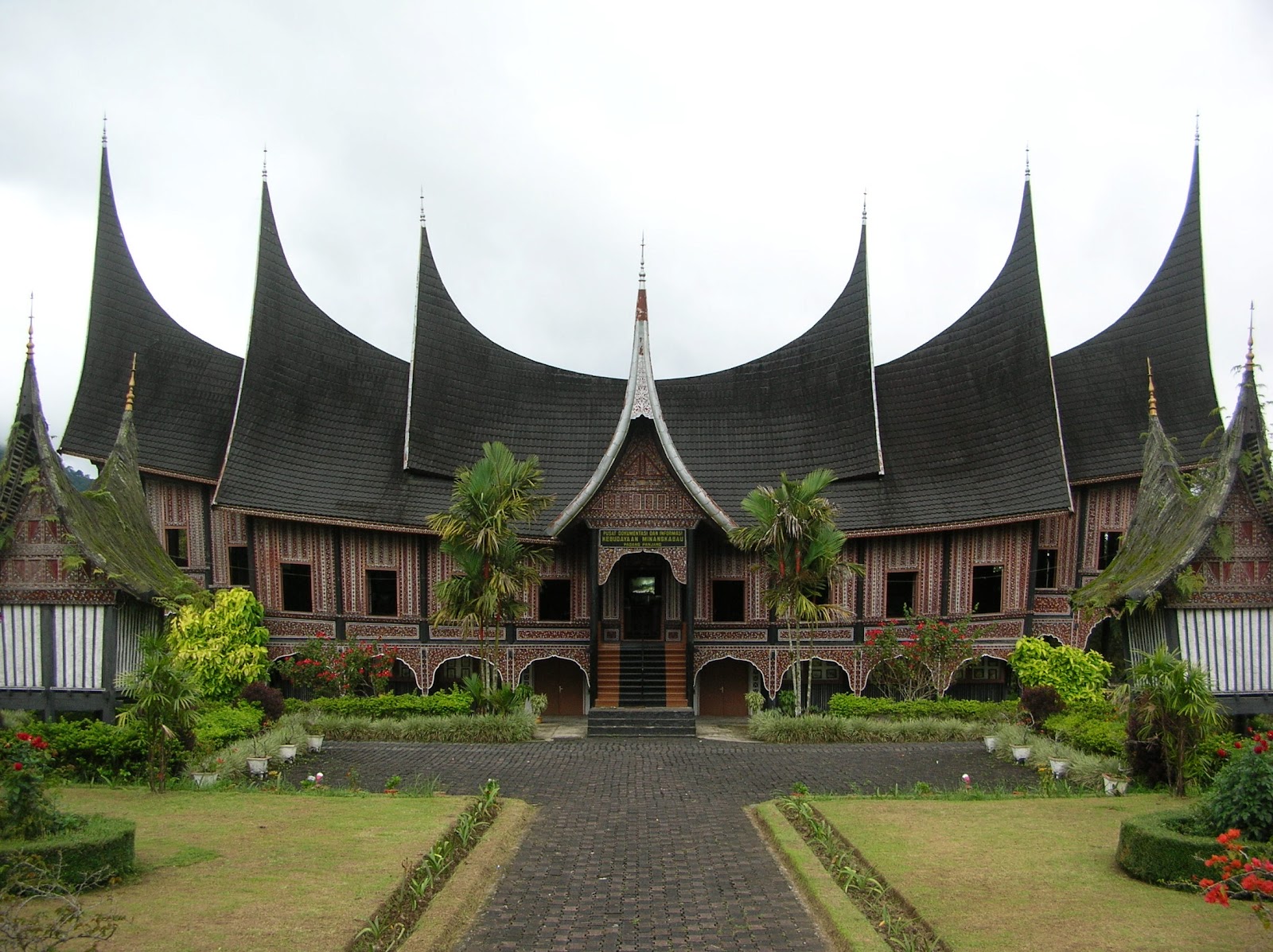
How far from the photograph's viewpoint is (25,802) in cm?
807

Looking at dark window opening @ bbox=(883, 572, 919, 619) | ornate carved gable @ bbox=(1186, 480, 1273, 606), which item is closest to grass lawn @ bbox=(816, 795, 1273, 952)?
ornate carved gable @ bbox=(1186, 480, 1273, 606)

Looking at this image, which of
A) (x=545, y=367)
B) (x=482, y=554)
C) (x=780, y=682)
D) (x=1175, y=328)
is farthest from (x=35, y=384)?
(x=1175, y=328)

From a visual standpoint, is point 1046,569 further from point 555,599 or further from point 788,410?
point 555,599

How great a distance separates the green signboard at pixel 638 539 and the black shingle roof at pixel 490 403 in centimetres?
214

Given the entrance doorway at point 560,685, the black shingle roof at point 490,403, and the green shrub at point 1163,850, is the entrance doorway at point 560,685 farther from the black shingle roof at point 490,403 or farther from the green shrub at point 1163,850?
the green shrub at point 1163,850

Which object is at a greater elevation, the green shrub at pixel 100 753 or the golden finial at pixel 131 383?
the golden finial at pixel 131 383

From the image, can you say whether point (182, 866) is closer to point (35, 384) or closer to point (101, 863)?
point (101, 863)

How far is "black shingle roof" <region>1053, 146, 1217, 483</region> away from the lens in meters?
20.5

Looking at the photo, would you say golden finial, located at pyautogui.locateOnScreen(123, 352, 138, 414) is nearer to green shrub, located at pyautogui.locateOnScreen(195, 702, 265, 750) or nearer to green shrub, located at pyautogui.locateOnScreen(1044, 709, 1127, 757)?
green shrub, located at pyautogui.locateOnScreen(195, 702, 265, 750)

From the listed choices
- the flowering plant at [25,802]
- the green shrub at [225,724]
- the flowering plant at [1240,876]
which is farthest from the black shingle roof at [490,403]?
the flowering plant at [1240,876]

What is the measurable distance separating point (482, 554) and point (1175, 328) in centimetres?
1482

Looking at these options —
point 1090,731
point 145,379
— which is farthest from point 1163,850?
point 145,379

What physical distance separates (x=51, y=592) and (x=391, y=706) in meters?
5.87

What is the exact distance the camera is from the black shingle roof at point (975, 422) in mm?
20562
